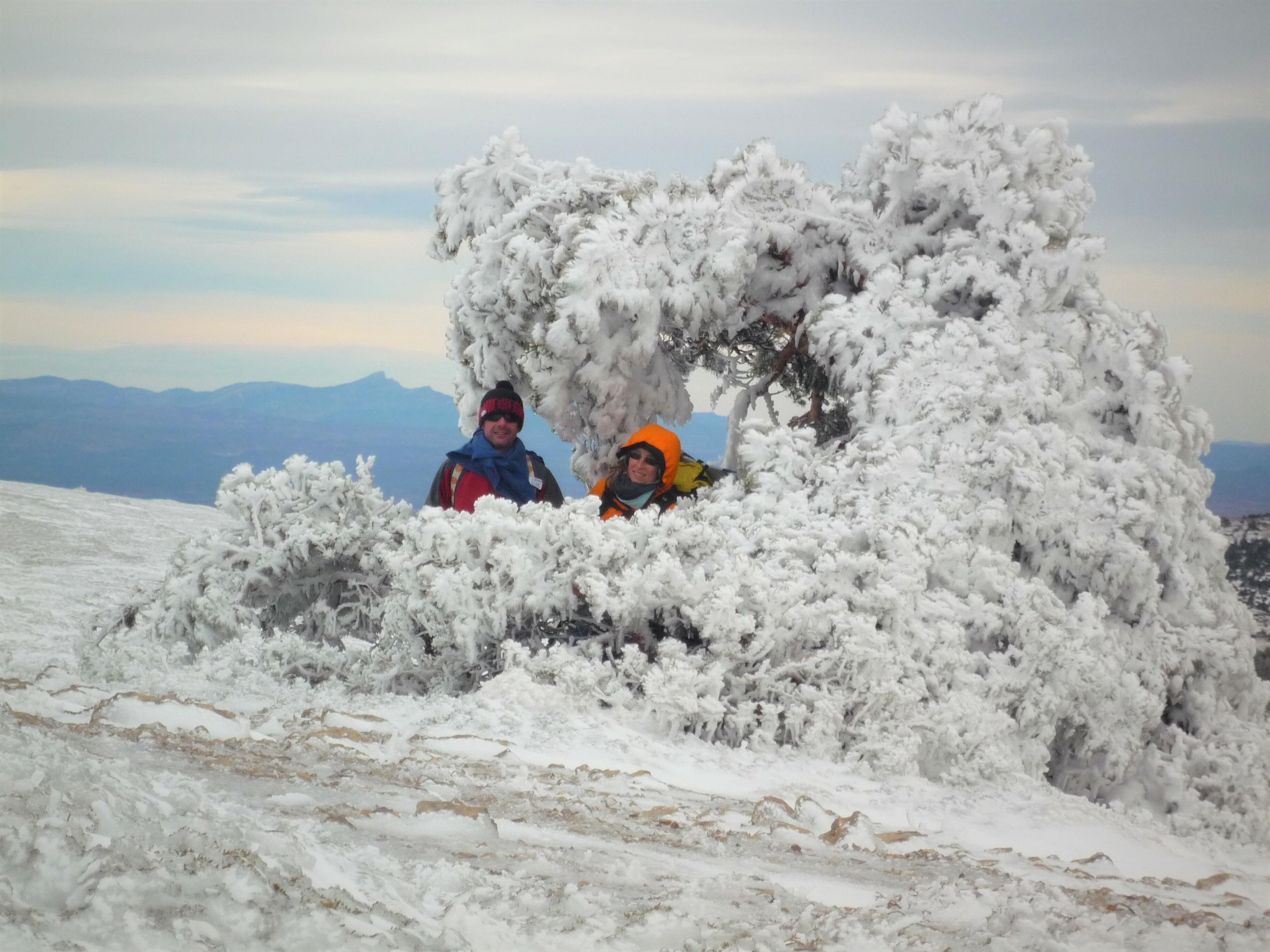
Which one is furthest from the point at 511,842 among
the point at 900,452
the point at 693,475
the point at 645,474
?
the point at 693,475

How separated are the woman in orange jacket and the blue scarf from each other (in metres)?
0.61

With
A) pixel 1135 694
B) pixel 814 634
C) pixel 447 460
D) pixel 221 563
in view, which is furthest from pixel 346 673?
pixel 1135 694

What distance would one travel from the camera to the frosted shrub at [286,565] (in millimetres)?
5652

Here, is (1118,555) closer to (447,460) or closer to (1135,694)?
(1135,694)

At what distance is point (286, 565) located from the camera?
5777 millimetres

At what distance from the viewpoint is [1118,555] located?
17.3ft

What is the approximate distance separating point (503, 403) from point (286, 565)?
149 centimetres

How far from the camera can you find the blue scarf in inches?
252

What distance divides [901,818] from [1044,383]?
9.04 ft

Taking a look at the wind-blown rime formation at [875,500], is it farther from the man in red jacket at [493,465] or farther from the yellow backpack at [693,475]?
the yellow backpack at [693,475]

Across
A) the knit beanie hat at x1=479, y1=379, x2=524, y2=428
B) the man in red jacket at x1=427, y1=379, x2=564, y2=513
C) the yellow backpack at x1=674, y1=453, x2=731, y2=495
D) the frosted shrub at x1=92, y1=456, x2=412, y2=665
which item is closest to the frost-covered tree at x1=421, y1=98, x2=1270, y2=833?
the knit beanie hat at x1=479, y1=379, x2=524, y2=428

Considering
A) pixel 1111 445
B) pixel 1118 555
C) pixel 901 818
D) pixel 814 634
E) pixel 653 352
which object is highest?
pixel 653 352

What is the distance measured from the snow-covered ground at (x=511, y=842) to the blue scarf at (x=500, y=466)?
6.31 feet

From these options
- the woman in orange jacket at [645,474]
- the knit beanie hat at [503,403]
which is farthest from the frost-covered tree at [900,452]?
the woman in orange jacket at [645,474]
